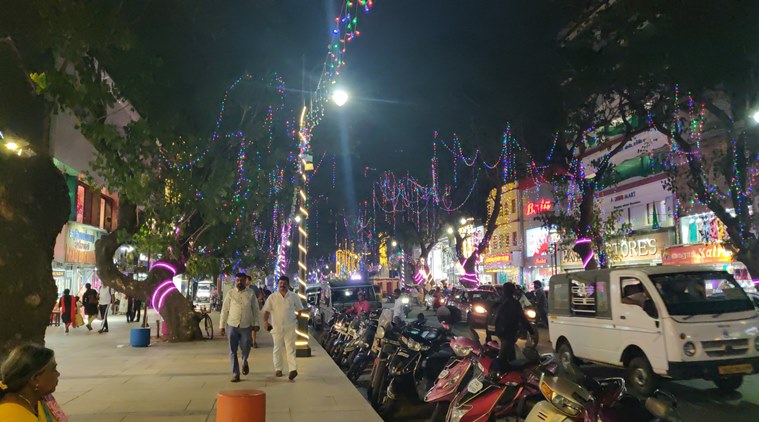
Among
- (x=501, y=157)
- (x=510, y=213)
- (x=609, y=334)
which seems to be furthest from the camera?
(x=510, y=213)

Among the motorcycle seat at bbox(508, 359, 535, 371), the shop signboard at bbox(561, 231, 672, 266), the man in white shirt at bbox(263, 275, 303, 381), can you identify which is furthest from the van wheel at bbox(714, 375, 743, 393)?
the shop signboard at bbox(561, 231, 672, 266)

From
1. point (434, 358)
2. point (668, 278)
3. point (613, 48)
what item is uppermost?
point (613, 48)

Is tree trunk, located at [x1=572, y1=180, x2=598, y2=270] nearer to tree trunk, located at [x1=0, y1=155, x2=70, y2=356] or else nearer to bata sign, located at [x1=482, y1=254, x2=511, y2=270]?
tree trunk, located at [x1=0, y1=155, x2=70, y2=356]

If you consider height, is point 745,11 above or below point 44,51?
above

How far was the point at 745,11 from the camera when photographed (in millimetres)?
12664

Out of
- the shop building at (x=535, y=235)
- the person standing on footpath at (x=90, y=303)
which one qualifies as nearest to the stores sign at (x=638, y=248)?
the shop building at (x=535, y=235)

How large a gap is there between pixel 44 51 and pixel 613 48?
1541 centimetres

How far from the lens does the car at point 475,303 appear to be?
67.7ft

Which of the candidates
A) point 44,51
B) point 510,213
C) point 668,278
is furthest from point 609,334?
point 510,213

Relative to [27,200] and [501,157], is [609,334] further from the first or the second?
[501,157]

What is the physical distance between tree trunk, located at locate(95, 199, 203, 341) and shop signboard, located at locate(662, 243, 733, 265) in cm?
2030

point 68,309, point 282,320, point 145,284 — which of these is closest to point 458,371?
point 282,320

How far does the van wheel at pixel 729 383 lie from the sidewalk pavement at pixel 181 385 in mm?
5619

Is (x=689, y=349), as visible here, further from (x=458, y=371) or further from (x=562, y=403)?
(x=562, y=403)
